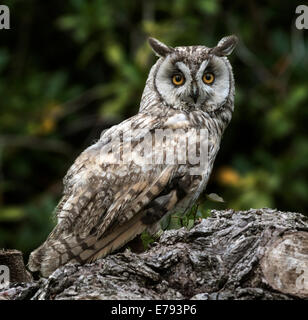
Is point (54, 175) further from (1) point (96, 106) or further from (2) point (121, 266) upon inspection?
(2) point (121, 266)

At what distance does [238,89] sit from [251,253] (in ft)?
12.9

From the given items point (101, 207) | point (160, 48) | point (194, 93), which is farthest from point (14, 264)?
point (160, 48)

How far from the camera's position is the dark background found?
6.26 metres

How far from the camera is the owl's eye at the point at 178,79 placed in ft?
12.5

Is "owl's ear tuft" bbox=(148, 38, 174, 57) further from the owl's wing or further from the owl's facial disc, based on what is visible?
the owl's wing

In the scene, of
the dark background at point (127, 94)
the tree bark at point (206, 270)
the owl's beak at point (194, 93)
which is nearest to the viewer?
the tree bark at point (206, 270)

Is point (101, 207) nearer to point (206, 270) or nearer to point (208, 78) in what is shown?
point (206, 270)

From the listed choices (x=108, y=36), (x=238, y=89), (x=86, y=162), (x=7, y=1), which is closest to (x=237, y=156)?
(x=238, y=89)

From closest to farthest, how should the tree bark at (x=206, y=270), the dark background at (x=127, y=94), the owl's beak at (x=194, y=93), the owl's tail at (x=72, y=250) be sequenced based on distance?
1. the tree bark at (x=206, y=270)
2. the owl's tail at (x=72, y=250)
3. the owl's beak at (x=194, y=93)
4. the dark background at (x=127, y=94)

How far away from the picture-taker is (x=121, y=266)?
2.84 meters

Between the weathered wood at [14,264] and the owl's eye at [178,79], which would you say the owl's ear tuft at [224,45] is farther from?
the weathered wood at [14,264]

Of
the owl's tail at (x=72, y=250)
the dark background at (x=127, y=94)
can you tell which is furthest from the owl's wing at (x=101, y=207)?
the dark background at (x=127, y=94)

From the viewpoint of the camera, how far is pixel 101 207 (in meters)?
3.31

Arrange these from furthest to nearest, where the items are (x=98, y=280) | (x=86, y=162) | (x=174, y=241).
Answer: (x=86, y=162)
(x=174, y=241)
(x=98, y=280)
